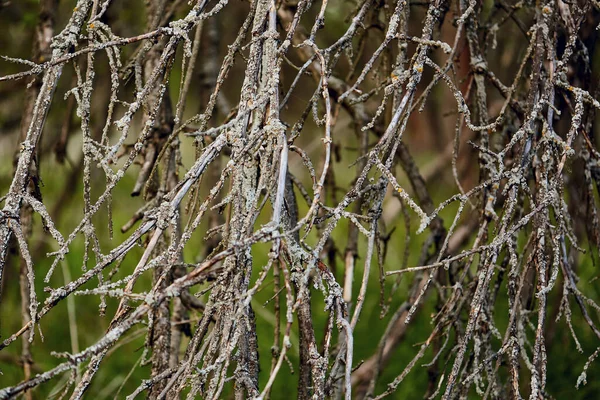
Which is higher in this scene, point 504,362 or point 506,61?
point 506,61

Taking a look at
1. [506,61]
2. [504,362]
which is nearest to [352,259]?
[504,362]

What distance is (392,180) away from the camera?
925 mm

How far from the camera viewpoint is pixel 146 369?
9.48 feet

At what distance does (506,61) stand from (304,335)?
2096 mm

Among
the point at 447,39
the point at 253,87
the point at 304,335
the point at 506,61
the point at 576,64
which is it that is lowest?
the point at 304,335

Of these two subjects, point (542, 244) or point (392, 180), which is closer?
point (392, 180)

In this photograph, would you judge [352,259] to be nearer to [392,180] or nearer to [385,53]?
[385,53]

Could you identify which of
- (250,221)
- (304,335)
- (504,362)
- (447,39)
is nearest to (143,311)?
(250,221)

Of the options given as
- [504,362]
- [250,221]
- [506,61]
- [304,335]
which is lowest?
[504,362]

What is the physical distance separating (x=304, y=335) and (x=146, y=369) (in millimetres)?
2012

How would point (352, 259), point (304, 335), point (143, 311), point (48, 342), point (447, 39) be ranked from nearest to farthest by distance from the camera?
1. point (143, 311)
2. point (304, 335)
3. point (352, 259)
4. point (48, 342)
5. point (447, 39)

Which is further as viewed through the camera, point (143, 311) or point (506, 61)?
point (506, 61)

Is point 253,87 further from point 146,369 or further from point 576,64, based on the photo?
point 146,369

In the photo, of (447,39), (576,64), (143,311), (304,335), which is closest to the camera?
(143,311)
